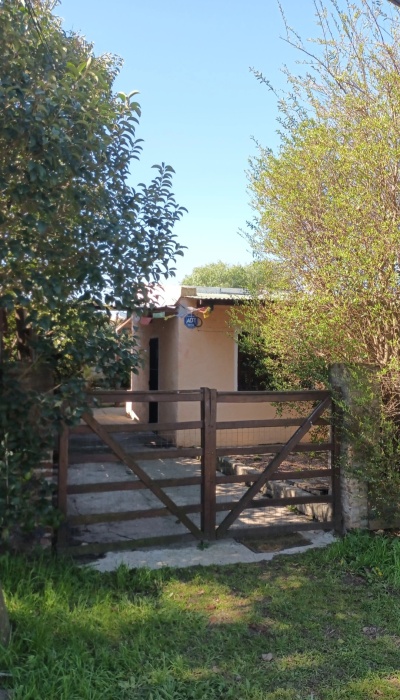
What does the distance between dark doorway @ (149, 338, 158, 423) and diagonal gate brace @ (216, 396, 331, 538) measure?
7.64 metres

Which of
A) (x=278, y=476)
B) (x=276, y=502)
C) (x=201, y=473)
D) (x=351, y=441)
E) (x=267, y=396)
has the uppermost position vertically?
(x=267, y=396)

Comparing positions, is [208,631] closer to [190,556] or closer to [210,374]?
[190,556]

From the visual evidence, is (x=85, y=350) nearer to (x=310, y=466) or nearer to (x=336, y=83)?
(x=336, y=83)

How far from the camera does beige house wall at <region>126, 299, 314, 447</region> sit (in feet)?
36.6

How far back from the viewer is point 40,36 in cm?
405

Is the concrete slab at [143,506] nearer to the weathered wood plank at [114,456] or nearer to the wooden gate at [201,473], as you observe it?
the wooden gate at [201,473]

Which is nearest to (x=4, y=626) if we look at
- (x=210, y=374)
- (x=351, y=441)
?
(x=351, y=441)

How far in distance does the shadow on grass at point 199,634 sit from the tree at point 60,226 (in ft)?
2.59

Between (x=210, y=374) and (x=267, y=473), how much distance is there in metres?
5.55

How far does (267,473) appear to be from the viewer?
19.3ft

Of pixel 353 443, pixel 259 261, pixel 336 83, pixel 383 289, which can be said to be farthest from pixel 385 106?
pixel 353 443

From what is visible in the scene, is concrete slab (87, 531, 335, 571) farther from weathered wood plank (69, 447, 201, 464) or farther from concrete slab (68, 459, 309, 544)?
weathered wood plank (69, 447, 201, 464)

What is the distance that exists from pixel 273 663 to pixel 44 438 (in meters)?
2.31

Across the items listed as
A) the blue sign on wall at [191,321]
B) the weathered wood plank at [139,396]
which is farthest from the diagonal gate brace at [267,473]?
the blue sign on wall at [191,321]
